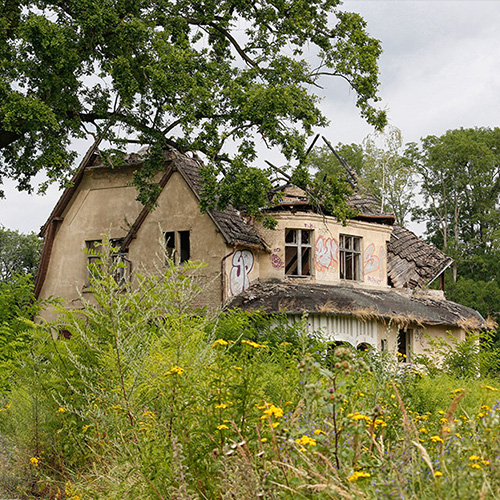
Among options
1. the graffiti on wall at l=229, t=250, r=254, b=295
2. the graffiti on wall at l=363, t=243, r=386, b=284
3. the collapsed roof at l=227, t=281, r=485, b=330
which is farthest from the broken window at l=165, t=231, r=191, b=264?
the graffiti on wall at l=363, t=243, r=386, b=284

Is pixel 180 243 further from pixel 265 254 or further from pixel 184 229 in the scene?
pixel 265 254

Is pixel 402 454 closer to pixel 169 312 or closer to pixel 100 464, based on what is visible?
pixel 169 312

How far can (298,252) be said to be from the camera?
2720 centimetres

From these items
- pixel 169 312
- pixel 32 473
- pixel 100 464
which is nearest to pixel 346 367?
pixel 169 312

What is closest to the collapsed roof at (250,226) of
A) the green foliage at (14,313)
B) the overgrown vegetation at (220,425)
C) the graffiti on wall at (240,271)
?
the graffiti on wall at (240,271)

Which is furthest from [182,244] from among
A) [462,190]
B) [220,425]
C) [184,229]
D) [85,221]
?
[462,190]

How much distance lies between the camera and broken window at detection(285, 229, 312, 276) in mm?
27359

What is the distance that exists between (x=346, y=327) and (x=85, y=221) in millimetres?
12322

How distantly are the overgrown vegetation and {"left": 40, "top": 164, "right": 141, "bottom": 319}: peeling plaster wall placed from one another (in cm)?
2030

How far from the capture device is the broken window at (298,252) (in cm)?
2736

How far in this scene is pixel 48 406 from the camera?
26.6 feet

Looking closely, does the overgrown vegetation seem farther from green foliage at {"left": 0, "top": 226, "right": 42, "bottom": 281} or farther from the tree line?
green foliage at {"left": 0, "top": 226, "right": 42, "bottom": 281}

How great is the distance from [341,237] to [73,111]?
11.9 metres

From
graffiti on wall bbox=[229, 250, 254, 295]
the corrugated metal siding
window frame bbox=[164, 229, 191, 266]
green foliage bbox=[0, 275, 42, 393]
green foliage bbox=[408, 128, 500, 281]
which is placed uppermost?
green foliage bbox=[408, 128, 500, 281]
